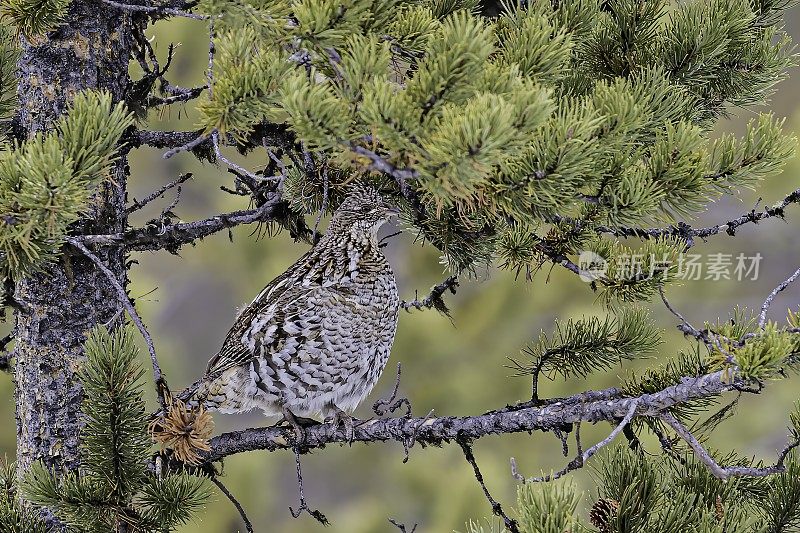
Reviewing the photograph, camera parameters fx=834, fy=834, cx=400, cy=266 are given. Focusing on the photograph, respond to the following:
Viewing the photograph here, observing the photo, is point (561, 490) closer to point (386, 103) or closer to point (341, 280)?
point (386, 103)

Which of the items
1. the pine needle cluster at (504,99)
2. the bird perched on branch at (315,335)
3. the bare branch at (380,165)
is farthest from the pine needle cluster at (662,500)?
the bird perched on branch at (315,335)

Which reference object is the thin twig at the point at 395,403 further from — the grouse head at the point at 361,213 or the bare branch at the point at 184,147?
Result: the bare branch at the point at 184,147

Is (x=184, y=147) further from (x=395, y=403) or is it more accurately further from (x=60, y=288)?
(x=395, y=403)

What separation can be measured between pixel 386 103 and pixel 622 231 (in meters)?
0.94

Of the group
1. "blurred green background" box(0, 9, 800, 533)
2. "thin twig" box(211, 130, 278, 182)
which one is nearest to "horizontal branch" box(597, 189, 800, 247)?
"thin twig" box(211, 130, 278, 182)

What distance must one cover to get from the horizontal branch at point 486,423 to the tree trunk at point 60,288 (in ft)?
1.46

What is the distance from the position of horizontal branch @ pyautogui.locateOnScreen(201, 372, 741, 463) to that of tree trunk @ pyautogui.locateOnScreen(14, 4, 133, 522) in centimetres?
44

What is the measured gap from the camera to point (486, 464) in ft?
20.0

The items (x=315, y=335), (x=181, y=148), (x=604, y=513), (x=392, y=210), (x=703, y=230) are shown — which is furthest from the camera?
(x=315, y=335)

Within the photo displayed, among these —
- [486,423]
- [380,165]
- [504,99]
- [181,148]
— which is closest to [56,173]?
[181,148]

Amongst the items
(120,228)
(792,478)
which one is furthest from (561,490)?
(120,228)

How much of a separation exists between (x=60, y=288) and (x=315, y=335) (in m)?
0.79

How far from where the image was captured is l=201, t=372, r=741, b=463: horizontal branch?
184cm

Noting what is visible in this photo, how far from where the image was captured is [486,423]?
7.25ft
